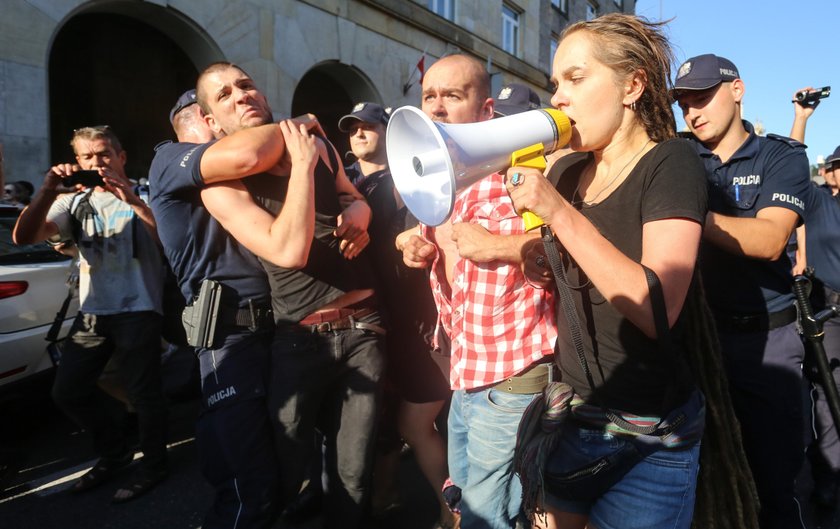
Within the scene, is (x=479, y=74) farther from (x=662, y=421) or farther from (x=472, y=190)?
(x=662, y=421)

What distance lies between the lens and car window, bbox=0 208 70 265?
3.59 m

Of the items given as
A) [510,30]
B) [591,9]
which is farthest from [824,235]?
[591,9]

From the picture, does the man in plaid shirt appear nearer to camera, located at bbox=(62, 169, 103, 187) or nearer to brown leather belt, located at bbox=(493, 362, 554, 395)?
brown leather belt, located at bbox=(493, 362, 554, 395)

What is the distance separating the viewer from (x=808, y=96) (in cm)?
300

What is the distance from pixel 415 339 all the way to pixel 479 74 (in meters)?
1.28

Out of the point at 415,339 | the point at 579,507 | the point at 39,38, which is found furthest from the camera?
the point at 39,38

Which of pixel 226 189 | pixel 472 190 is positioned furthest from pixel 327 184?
pixel 472 190

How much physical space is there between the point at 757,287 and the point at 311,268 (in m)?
1.78

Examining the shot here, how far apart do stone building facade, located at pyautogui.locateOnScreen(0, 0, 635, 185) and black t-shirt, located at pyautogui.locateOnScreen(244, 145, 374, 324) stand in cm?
579

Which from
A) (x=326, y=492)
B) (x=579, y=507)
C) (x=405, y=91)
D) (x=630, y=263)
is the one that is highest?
(x=405, y=91)

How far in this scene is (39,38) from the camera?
20.6 ft

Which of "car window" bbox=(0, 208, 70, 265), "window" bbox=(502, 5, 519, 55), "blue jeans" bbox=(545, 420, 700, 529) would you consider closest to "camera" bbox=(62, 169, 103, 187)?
"car window" bbox=(0, 208, 70, 265)

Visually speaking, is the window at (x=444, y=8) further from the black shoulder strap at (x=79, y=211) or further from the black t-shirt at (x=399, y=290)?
the black t-shirt at (x=399, y=290)

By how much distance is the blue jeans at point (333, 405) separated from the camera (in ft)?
6.58
